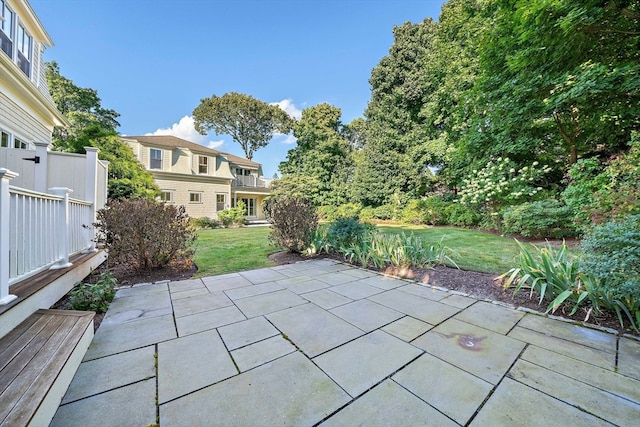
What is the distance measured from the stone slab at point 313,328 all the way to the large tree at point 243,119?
→ 81.2 ft

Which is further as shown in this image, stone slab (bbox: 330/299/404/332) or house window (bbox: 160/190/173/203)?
house window (bbox: 160/190/173/203)

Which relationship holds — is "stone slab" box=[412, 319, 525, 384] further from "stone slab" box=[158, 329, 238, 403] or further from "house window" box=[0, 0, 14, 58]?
Result: "house window" box=[0, 0, 14, 58]

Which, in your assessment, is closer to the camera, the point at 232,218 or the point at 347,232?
the point at 347,232

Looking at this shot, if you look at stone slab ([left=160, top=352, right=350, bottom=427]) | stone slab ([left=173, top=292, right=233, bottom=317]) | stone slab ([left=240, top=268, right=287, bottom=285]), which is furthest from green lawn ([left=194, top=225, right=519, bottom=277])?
stone slab ([left=160, top=352, right=350, bottom=427])

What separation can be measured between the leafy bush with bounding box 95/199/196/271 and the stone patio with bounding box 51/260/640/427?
1.04 meters

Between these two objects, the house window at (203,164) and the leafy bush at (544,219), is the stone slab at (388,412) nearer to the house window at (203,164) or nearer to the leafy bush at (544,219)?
the leafy bush at (544,219)

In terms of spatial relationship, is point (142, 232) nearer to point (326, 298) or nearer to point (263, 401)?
point (326, 298)

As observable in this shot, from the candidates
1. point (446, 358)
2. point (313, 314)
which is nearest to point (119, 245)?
point (313, 314)

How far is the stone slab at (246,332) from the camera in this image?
6.85 feet

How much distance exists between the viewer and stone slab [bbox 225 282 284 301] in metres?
3.21

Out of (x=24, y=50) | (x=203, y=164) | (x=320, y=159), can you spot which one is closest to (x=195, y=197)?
(x=203, y=164)

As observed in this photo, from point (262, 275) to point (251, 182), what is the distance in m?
17.9

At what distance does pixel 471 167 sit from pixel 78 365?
11066 mm

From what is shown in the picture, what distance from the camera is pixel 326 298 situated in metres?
3.13
